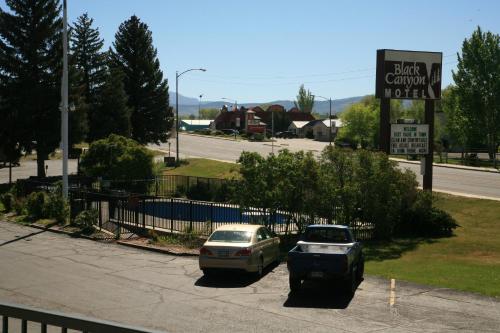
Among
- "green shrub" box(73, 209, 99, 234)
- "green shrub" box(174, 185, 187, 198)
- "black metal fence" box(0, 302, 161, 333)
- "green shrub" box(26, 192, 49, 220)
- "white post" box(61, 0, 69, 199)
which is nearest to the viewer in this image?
"black metal fence" box(0, 302, 161, 333)

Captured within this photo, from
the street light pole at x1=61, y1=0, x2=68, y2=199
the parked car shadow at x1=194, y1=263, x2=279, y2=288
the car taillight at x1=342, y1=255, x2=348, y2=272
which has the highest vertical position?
the street light pole at x1=61, y1=0, x2=68, y2=199

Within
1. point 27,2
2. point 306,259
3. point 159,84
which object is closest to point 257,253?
point 306,259

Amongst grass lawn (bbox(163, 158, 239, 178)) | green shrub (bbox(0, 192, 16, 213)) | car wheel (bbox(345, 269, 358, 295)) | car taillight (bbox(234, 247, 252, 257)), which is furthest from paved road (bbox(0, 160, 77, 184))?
car wheel (bbox(345, 269, 358, 295))

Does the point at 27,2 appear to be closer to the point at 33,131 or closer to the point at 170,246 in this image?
the point at 33,131

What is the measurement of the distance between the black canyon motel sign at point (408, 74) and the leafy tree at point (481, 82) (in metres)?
41.3

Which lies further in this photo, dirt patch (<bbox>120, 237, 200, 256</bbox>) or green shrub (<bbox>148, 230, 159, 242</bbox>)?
green shrub (<bbox>148, 230, 159, 242</bbox>)

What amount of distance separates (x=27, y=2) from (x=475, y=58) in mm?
47316

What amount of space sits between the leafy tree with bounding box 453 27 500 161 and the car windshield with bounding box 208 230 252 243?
5625 centimetres

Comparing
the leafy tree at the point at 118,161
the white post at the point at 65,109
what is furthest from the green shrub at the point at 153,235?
the leafy tree at the point at 118,161

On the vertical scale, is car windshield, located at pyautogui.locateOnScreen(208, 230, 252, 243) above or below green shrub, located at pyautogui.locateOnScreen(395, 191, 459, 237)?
above

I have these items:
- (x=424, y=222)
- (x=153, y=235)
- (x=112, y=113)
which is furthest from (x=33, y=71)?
(x=424, y=222)

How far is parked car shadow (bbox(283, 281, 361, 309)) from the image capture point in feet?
45.4

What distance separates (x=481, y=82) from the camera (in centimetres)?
6844

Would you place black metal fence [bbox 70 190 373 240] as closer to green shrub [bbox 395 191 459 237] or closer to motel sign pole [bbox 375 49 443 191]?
green shrub [bbox 395 191 459 237]
